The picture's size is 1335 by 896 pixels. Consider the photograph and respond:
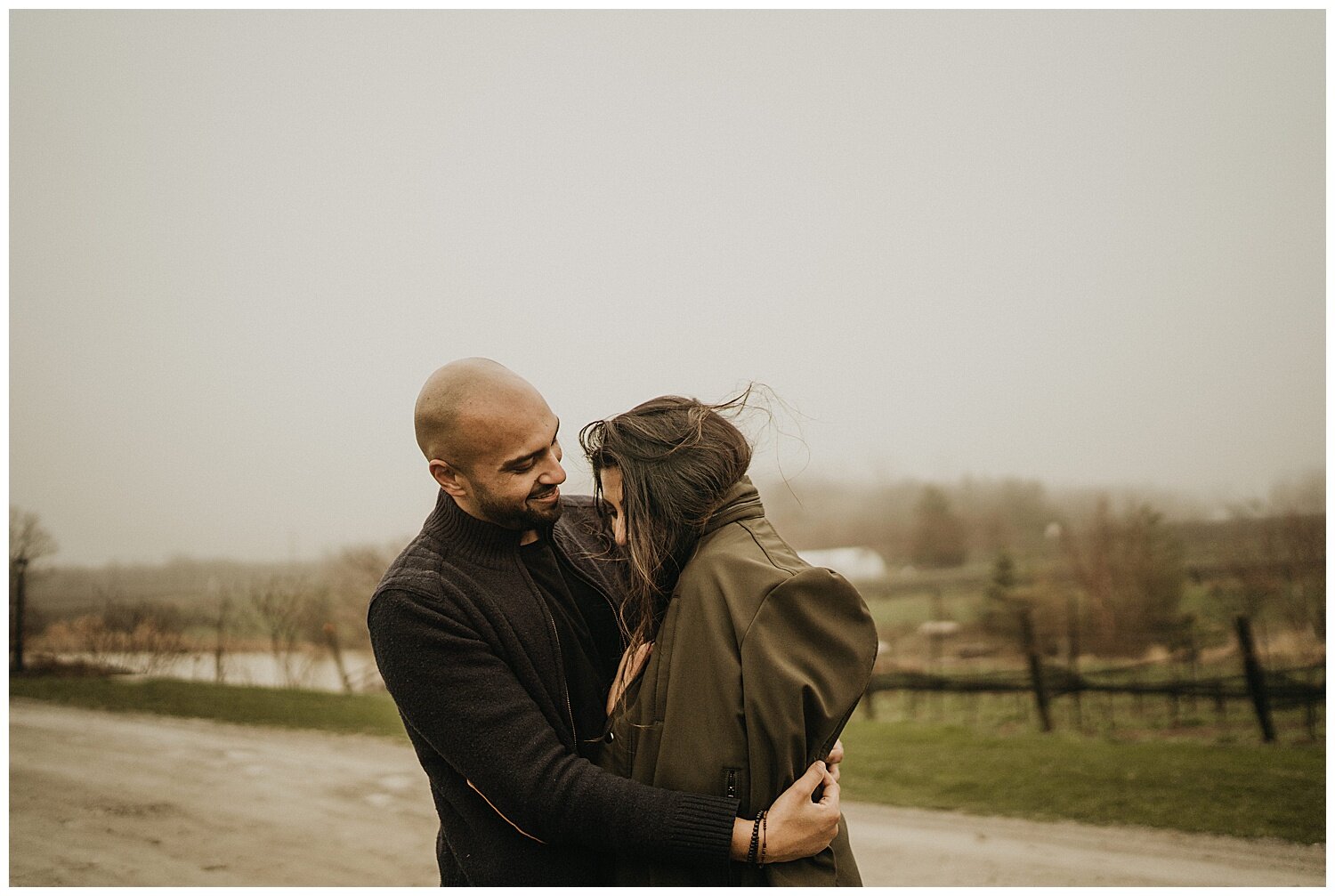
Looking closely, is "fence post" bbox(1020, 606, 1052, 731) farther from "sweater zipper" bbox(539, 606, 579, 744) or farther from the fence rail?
"sweater zipper" bbox(539, 606, 579, 744)

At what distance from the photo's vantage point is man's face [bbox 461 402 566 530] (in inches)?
80.9

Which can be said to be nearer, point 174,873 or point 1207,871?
point 1207,871

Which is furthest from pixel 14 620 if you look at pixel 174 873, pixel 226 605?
pixel 174 873

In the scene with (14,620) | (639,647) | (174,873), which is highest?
(639,647)

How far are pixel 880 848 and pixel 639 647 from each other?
232 inches

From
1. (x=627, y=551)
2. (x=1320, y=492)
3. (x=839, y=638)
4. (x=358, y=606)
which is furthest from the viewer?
(x=358, y=606)

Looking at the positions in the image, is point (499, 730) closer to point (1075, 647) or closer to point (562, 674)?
point (562, 674)

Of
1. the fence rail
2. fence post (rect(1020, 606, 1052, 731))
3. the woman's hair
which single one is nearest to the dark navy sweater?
the woman's hair

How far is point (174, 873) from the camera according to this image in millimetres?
8352

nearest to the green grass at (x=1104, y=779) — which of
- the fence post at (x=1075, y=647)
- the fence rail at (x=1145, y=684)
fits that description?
the fence rail at (x=1145, y=684)

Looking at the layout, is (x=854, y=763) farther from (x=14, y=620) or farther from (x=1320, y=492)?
(x=14, y=620)

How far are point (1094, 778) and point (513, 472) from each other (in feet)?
26.0

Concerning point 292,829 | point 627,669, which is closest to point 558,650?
point 627,669

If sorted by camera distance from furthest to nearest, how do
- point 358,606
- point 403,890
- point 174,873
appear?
point 358,606 < point 174,873 < point 403,890
